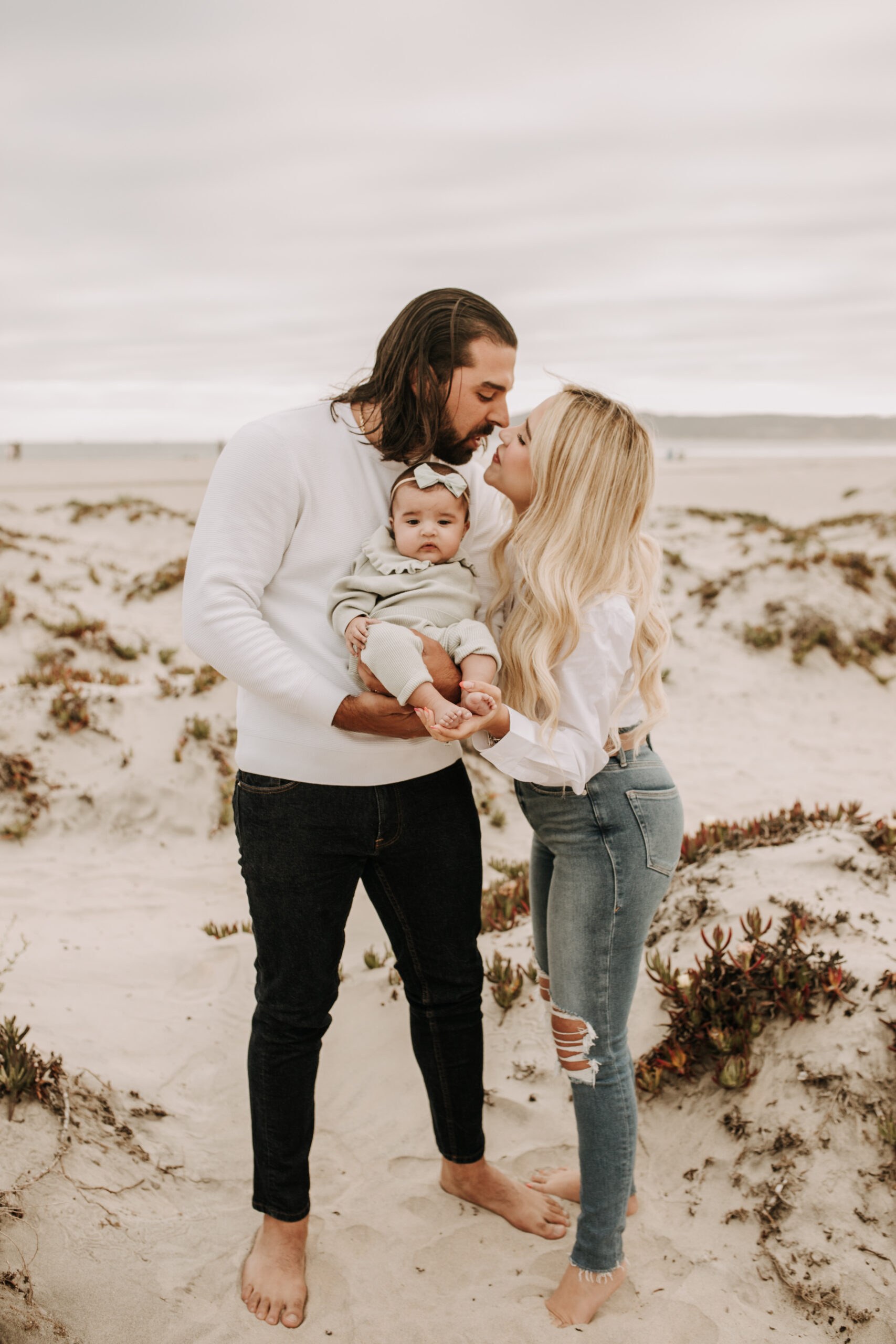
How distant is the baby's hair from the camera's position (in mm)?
2683

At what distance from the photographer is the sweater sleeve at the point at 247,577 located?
255cm

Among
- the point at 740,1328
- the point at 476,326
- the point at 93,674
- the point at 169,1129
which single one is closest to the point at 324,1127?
the point at 169,1129

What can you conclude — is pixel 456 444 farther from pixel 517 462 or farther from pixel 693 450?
pixel 693 450

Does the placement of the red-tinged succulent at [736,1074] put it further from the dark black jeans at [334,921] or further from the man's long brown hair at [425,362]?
the man's long brown hair at [425,362]

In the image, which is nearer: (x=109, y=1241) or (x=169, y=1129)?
(x=109, y=1241)

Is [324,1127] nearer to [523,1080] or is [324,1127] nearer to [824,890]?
[523,1080]

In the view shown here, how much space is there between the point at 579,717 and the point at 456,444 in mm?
976

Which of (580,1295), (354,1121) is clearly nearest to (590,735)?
(580,1295)

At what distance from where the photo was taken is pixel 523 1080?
13.6 ft

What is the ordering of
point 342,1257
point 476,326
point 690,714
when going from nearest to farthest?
point 476,326 → point 342,1257 → point 690,714

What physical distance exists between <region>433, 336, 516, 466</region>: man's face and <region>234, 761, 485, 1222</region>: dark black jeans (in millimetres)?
1096

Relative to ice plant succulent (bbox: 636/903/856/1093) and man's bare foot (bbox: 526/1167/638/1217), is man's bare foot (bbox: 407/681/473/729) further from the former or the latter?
man's bare foot (bbox: 526/1167/638/1217)

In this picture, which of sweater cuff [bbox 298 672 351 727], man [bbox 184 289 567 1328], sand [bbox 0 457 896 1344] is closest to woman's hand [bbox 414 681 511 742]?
man [bbox 184 289 567 1328]

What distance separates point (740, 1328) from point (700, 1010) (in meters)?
1.23
